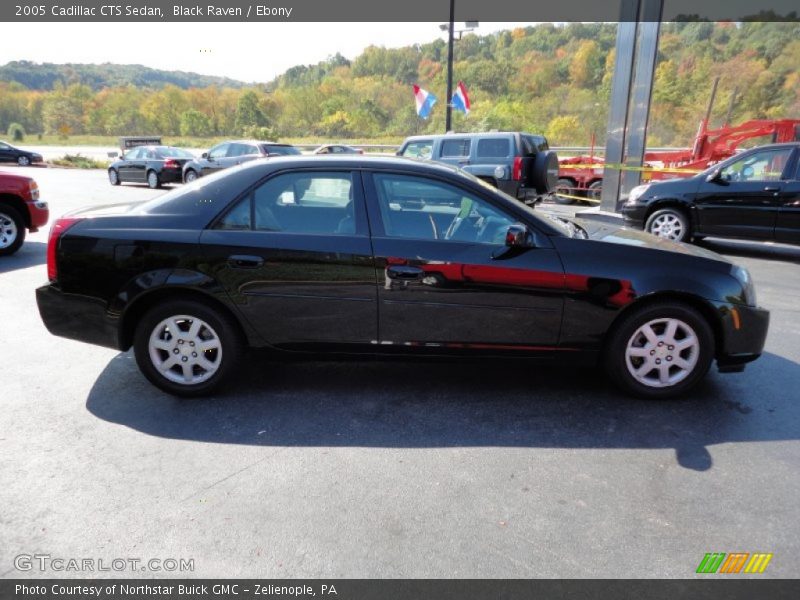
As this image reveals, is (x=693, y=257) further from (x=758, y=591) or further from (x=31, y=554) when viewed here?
(x=31, y=554)

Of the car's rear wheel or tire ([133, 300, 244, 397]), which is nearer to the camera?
tire ([133, 300, 244, 397])

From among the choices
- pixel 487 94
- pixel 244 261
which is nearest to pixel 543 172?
pixel 244 261

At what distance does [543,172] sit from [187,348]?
932 centimetres

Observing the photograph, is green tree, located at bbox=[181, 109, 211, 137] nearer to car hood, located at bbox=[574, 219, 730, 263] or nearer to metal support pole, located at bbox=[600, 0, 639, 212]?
metal support pole, located at bbox=[600, 0, 639, 212]

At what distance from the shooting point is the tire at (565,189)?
1556 cm

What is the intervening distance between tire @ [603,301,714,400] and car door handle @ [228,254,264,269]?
2.31m

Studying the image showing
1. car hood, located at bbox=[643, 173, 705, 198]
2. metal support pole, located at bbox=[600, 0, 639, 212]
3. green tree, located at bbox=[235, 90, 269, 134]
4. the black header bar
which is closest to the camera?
the black header bar

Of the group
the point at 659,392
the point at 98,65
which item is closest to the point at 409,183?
the point at 659,392

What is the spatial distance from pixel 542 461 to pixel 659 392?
1.21 m

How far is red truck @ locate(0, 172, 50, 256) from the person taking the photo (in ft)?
25.7

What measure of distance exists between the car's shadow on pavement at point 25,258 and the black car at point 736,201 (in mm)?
8923

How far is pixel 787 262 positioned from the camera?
827 centimetres

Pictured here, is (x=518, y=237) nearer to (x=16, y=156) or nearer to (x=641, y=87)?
(x=641, y=87)

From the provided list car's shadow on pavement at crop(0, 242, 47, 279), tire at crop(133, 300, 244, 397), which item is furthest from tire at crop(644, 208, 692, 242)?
car's shadow on pavement at crop(0, 242, 47, 279)
